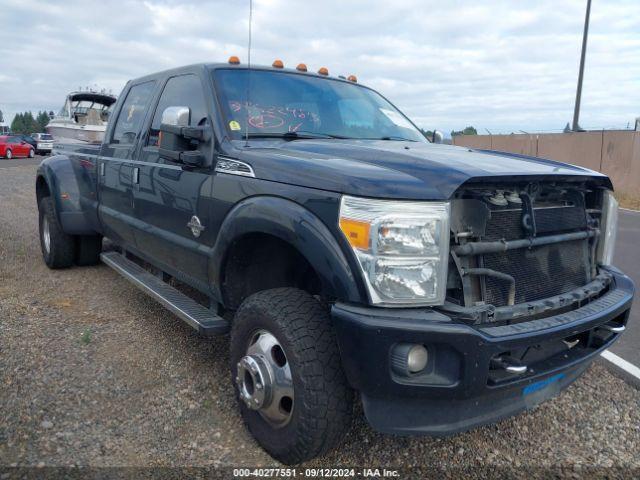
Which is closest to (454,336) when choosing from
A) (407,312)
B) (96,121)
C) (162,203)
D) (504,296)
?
(407,312)

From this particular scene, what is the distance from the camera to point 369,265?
86.7 inches

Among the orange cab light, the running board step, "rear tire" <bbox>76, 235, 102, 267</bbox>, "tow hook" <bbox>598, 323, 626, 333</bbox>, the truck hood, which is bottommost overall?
"rear tire" <bbox>76, 235, 102, 267</bbox>

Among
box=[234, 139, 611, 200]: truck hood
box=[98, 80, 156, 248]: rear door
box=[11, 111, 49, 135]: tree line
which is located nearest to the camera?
box=[234, 139, 611, 200]: truck hood

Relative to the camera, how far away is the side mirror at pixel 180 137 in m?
3.12

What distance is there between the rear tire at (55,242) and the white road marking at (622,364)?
5080 mm

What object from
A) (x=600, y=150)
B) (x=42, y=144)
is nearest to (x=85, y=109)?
(x=600, y=150)

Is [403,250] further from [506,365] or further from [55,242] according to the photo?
[55,242]

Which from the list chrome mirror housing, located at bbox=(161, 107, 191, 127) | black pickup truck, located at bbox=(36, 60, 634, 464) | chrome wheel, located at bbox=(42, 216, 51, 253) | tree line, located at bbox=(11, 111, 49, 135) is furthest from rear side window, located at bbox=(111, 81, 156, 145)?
tree line, located at bbox=(11, 111, 49, 135)

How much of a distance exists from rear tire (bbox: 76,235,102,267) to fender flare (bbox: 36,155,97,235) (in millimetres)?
290

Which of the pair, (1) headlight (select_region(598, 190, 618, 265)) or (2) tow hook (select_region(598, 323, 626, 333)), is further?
(1) headlight (select_region(598, 190, 618, 265))

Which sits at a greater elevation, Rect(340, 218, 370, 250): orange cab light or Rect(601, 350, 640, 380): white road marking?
Rect(340, 218, 370, 250): orange cab light

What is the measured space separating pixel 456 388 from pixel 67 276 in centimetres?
486

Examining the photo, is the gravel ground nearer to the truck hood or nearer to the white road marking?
the white road marking

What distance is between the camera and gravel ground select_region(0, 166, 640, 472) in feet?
8.93
